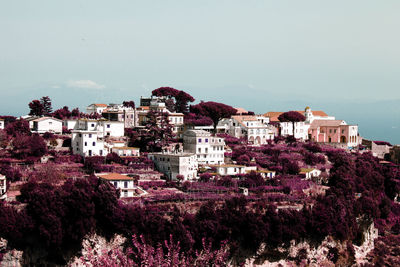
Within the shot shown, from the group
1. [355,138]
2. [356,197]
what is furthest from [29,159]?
[355,138]

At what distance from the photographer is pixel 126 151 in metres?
53.2

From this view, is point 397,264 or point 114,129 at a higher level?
point 114,129

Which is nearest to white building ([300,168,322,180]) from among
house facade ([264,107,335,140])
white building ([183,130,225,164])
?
white building ([183,130,225,164])

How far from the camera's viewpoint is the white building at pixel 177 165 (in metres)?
48.5

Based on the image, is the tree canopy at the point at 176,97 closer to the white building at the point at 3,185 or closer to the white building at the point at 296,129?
the white building at the point at 296,129

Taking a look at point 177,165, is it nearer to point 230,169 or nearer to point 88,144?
point 230,169

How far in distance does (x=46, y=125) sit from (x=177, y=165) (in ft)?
61.2

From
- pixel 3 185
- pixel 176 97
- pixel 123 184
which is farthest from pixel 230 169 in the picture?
pixel 176 97

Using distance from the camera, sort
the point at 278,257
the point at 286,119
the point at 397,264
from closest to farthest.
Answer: the point at 278,257 < the point at 397,264 < the point at 286,119

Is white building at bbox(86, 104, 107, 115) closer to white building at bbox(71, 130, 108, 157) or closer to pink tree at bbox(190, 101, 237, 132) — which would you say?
pink tree at bbox(190, 101, 237, 132)

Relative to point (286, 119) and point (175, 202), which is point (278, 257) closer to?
point (175, 202)

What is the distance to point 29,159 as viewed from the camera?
47.6 meters

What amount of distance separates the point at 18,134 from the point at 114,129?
1134cm

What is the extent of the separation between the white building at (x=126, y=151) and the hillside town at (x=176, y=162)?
108mm
